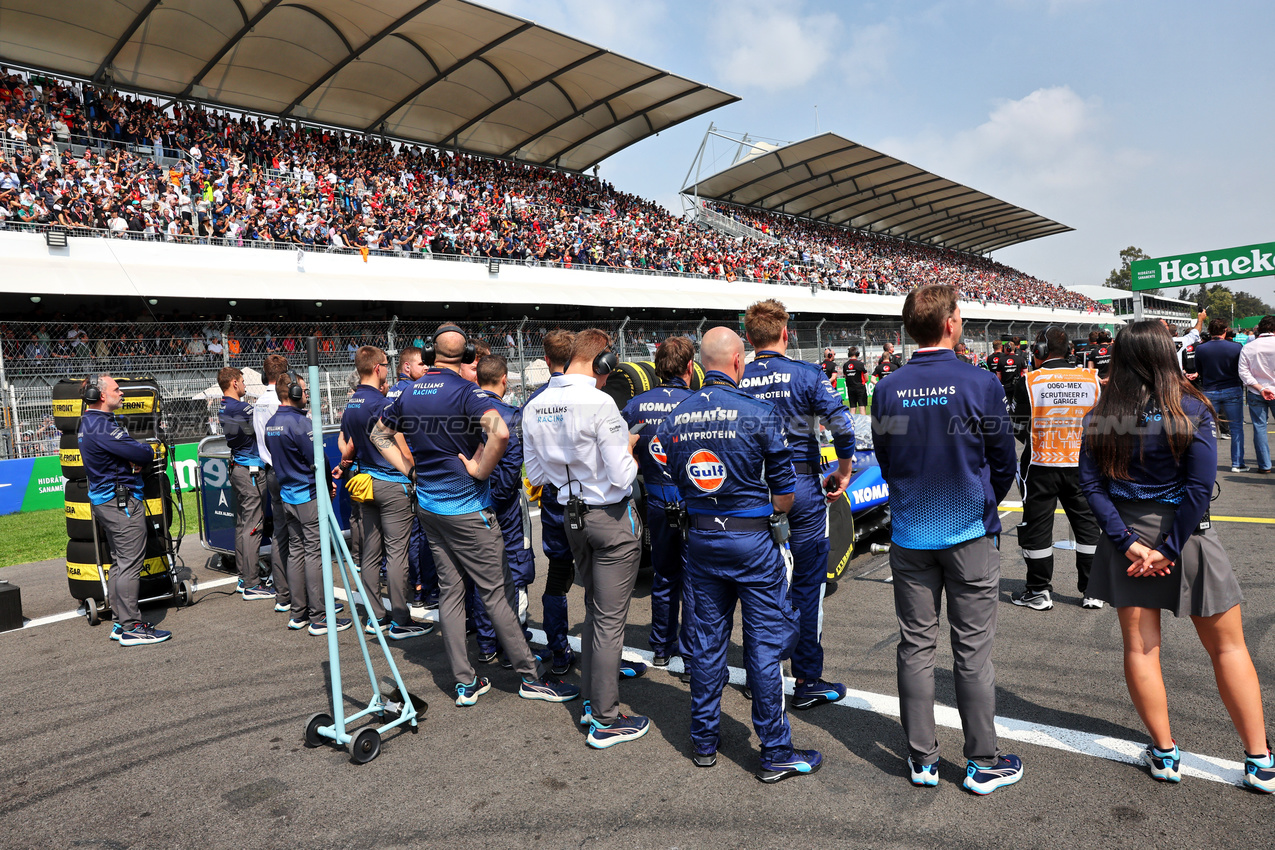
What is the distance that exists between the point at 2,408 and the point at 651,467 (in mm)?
10502

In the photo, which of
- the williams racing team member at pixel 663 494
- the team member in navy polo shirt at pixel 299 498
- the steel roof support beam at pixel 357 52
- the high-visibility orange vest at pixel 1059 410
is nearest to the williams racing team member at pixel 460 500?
the williams racing team member at pixel 663 494

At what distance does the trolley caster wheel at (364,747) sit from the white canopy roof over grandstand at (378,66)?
19.9 meters

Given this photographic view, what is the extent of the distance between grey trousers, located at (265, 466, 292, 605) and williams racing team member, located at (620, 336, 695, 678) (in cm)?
284

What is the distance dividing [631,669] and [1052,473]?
3.02 metres

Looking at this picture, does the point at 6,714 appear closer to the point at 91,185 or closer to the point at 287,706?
the point at 287,706

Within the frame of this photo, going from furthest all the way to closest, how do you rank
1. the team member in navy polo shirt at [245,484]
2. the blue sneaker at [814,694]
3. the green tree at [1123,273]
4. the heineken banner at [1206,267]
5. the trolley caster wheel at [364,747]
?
the green tree at [1123,273] → the heineken banner at [1206,267] → the team member in navy polo shirt at [245,484] → the blue sneaker at [814,694] → the trolley caster wheel at [364,747]

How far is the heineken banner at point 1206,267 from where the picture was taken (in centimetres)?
1614

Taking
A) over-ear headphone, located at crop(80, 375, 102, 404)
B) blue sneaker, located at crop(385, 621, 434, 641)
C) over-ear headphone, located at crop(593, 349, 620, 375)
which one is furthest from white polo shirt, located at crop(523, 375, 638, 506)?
over-ear headphone, located at crop(80, 375, 102, 404)

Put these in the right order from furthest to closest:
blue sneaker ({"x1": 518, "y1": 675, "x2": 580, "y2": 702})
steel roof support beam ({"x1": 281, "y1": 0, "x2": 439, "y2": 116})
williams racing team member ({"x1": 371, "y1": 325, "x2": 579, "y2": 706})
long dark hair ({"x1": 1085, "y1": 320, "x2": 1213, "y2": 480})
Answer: steel roof support beam ({"x1": 281, "y1": 0, "x2": 439, "y2": 116}) < blue sneaker ({"x1": 518, "y1": 675, "x2": 580, "y2": 702}) < williams racing team member ({"x1": 371, "y1": 325, "x2": 579, "y2": 706}) < long dark hair ({"x1": 1085, "y1": 320, "x2": 1213, "y2": 480})

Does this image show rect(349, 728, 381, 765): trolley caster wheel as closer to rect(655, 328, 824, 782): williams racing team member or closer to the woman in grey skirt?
rect(655, 328, 824, 782): williams racing team member

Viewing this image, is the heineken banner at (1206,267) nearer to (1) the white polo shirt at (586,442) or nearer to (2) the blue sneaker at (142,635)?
(1) the white polo shirt at (586,442)

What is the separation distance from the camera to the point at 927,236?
5309 cm

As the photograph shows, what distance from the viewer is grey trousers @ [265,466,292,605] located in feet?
17.9

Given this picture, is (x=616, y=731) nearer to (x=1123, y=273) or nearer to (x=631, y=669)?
(x=631, y=669)
